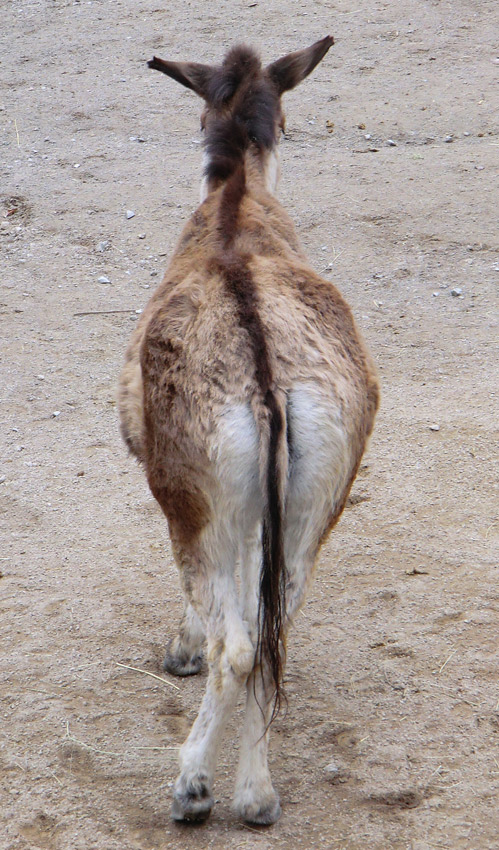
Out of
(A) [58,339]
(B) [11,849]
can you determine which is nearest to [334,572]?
(B) [11,849]

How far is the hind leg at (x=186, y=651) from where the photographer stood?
148 inches

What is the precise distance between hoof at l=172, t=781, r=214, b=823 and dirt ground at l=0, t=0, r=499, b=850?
2.2 inches

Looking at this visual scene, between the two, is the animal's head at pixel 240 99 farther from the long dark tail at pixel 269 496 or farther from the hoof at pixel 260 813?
the hoof at pixel 260 813

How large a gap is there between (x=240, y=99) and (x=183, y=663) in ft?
8.57

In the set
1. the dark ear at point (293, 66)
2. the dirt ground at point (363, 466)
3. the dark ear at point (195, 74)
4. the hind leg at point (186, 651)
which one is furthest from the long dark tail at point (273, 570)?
the dark ear at point (293, 66)

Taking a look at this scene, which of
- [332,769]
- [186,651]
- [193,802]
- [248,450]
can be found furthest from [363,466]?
[193,802]

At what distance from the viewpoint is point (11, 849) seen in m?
2.94

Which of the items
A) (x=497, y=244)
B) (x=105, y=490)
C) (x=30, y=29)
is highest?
(x=30, y=29)

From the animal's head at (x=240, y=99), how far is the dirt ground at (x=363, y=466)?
1804 millimetres

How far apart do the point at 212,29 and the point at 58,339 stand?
5.16 metres

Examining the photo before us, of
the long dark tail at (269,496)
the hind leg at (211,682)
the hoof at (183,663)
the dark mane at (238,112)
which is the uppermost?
the dark mane at (238,112)

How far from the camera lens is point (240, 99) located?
4.38 metres

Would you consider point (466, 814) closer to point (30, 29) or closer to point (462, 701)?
point (462, 701)

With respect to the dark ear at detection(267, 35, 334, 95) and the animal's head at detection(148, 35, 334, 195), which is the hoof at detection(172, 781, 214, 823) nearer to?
the animal's head at detection(148, 35, 334, 195)
